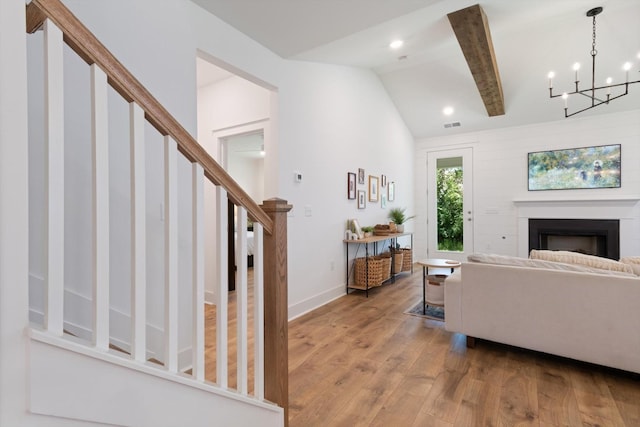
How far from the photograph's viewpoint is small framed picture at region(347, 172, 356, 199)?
4273 mm

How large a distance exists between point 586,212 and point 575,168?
75cm

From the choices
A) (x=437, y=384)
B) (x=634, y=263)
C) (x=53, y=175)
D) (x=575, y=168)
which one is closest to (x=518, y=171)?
(x=575, y=168)

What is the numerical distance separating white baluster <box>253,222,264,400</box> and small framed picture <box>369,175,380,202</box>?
12.0 ft

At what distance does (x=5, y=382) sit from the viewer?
69 centimetres

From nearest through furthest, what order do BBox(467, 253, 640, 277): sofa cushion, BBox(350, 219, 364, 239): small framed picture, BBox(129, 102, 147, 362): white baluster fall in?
BBox(129, 102, 147, 362): white baluster, BBox(467, 253, 640, 277): sofa cushion, BBox(350, 219, 364, 239): small framed picture

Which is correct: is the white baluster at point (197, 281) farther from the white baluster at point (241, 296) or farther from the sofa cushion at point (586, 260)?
the sofa cushion at point (586, 260)

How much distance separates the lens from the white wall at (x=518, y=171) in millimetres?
4832

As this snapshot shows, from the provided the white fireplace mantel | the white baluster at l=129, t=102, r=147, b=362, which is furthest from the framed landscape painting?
the white baluster at l=129, t=102, r=147, b=362

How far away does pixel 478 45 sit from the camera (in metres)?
3.47

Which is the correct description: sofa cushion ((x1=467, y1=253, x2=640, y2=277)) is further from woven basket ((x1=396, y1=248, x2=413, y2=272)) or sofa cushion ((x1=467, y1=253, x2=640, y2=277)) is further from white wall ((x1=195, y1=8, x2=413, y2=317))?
woven basket ((x1=396, y1=248, x2=413, y2=272))

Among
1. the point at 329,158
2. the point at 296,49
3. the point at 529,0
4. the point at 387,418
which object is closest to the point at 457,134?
the point at 529,0

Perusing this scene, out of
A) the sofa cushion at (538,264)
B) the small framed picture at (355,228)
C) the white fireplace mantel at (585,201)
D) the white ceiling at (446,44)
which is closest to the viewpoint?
the sofa cushion at (538,264)

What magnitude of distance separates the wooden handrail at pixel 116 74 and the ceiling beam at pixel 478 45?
3.15 meters

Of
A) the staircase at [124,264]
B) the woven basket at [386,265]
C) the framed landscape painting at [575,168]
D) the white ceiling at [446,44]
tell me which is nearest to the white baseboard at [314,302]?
the woven basket at [386,265]
